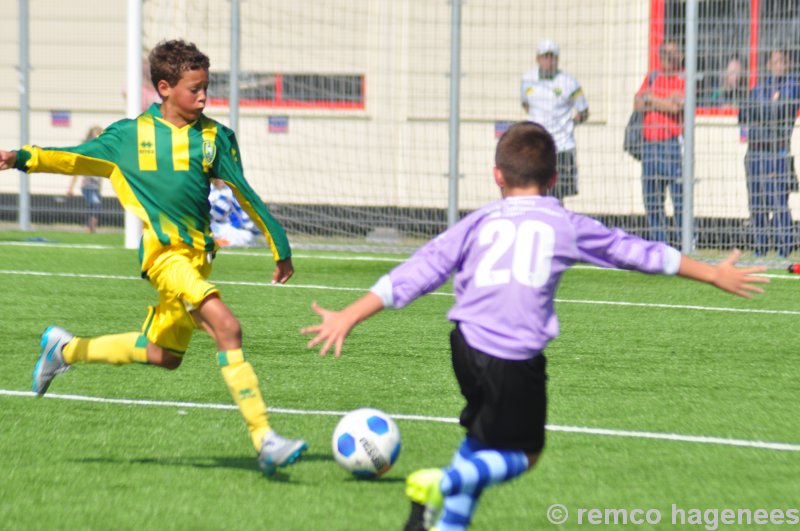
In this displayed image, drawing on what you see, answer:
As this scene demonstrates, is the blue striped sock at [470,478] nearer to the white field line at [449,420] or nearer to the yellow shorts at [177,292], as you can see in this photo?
the yellow shorts at [177,292]

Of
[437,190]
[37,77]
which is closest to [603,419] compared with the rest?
[437,190]

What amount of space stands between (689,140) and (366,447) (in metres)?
9.19

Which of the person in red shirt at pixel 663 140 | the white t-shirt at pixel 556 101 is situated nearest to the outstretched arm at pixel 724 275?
the person in red shirt at pixel 663 140

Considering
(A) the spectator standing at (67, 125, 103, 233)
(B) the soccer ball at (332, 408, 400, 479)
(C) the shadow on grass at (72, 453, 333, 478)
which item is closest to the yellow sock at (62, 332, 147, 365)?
(C) the shadow on grass at (72, 453, 333, 478)

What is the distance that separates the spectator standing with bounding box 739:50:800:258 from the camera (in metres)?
13.6

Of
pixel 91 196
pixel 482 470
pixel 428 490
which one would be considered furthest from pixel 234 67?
pixel 428 490

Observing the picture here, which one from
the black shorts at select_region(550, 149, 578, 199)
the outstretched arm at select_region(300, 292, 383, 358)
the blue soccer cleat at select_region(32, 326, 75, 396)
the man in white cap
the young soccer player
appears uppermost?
Answer: the man in white cap

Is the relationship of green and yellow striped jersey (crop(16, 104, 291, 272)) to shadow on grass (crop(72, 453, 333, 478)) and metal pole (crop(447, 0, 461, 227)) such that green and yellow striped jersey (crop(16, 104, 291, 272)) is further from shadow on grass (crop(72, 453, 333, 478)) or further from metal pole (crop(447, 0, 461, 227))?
metal pole (crop(447, 0, 461, 227))

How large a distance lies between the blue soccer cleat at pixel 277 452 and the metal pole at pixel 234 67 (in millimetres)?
9832

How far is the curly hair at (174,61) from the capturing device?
579 cm

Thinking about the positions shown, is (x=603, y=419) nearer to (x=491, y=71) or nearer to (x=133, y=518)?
(x=133, y=518)

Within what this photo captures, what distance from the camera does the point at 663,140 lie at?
13969mm

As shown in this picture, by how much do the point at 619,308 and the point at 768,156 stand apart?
4.32 meters

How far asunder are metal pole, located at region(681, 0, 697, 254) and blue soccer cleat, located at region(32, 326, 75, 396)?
8.58m
